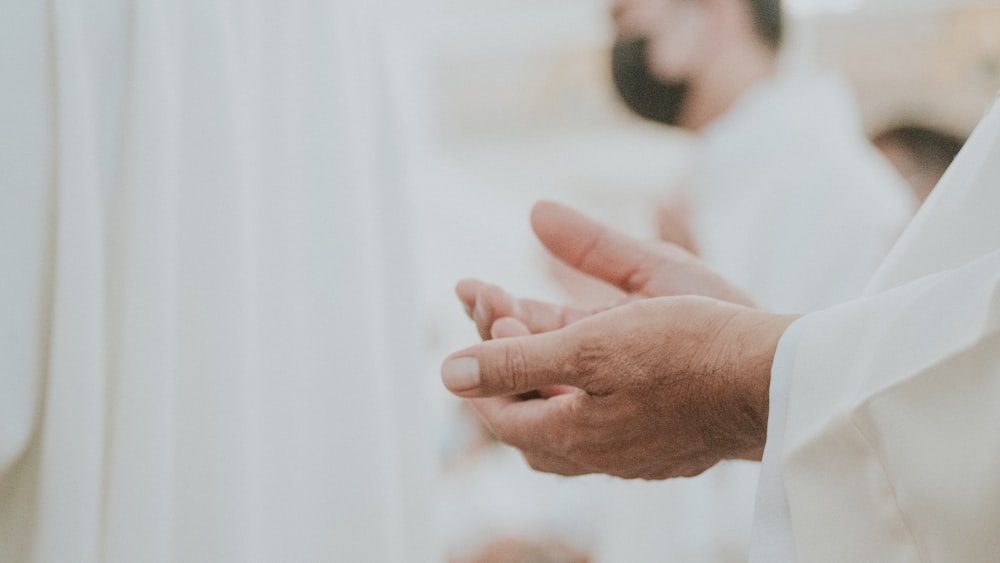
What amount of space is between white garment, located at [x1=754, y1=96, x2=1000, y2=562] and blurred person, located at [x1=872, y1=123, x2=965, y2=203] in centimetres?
220

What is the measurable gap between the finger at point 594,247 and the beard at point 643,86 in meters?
1.08

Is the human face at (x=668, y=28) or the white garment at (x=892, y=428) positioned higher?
the human face at (x=668, y=28)

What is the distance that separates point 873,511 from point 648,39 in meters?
1.49

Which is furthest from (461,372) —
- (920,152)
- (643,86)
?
(920,152)

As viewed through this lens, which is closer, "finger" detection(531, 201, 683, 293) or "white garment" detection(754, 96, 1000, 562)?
"white garment" detection(754, 96, 1000, 562)

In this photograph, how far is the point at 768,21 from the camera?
1900 mm

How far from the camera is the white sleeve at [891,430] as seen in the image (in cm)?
53

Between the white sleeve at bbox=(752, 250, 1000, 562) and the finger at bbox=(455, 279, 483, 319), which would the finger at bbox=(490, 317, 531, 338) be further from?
the white sleeve at bbox=(752, 250, 1000, 562)

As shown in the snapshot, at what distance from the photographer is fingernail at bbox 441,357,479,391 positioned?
661 mm

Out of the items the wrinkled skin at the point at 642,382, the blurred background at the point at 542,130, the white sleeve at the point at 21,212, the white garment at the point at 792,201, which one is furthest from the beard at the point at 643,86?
the white sleeve at the point at 21,212

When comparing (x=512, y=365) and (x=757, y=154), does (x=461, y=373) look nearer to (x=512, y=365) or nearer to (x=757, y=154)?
(x=512, y=365)

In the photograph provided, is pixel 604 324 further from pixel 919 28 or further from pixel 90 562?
pixel 919 28

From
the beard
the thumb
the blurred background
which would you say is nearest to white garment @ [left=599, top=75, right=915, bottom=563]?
the beard

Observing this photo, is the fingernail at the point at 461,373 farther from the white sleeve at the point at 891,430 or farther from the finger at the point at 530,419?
the white sleeve at the point at 891,430
